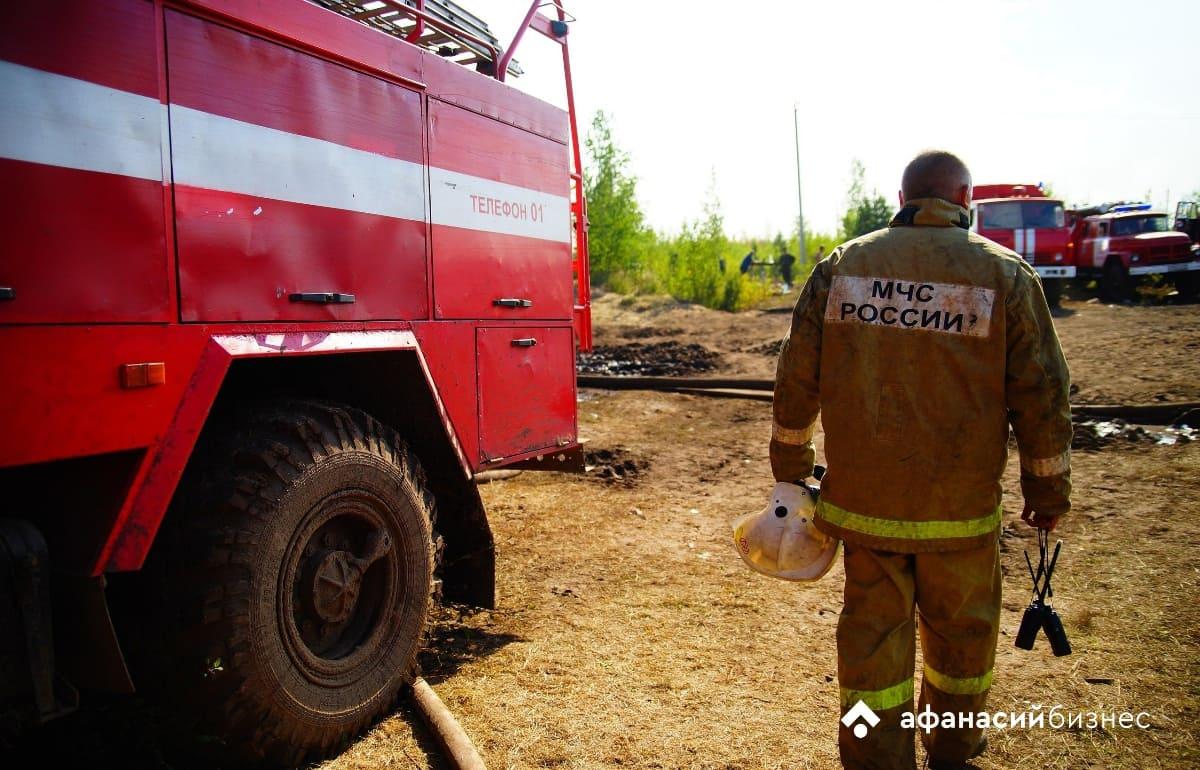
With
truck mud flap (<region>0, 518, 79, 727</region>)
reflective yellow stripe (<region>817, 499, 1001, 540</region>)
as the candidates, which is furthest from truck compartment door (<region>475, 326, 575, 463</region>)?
truck mud flap (<region>0, 518, 79, 727</region>)

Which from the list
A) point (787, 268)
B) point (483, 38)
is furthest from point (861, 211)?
point (483, 38)

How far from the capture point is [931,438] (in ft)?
8.61

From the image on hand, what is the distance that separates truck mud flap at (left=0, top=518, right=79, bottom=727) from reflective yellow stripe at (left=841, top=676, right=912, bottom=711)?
2277mm

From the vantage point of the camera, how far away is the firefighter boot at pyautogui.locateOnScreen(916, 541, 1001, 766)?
2637 mm

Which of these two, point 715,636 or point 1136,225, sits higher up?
point 1136,225

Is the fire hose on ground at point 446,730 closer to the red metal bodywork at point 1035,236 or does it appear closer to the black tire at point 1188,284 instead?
the red metal bodywork at point 1035,236

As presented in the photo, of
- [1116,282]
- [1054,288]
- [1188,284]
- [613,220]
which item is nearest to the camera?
[1054,288]

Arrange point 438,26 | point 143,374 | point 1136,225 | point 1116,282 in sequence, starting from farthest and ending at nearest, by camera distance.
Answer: point 1136,225 < point 1116,282 < point 438,26 < point 143,374

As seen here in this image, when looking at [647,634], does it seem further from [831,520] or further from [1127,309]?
[1127,309]

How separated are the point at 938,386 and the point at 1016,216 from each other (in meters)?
17.6

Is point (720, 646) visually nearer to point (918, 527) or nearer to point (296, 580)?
point (918, 527)

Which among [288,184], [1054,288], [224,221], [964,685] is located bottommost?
[964,685]

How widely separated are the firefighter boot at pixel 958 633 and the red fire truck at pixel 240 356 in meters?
1.92

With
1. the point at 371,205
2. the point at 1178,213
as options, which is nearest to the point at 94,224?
the point at 371,205
